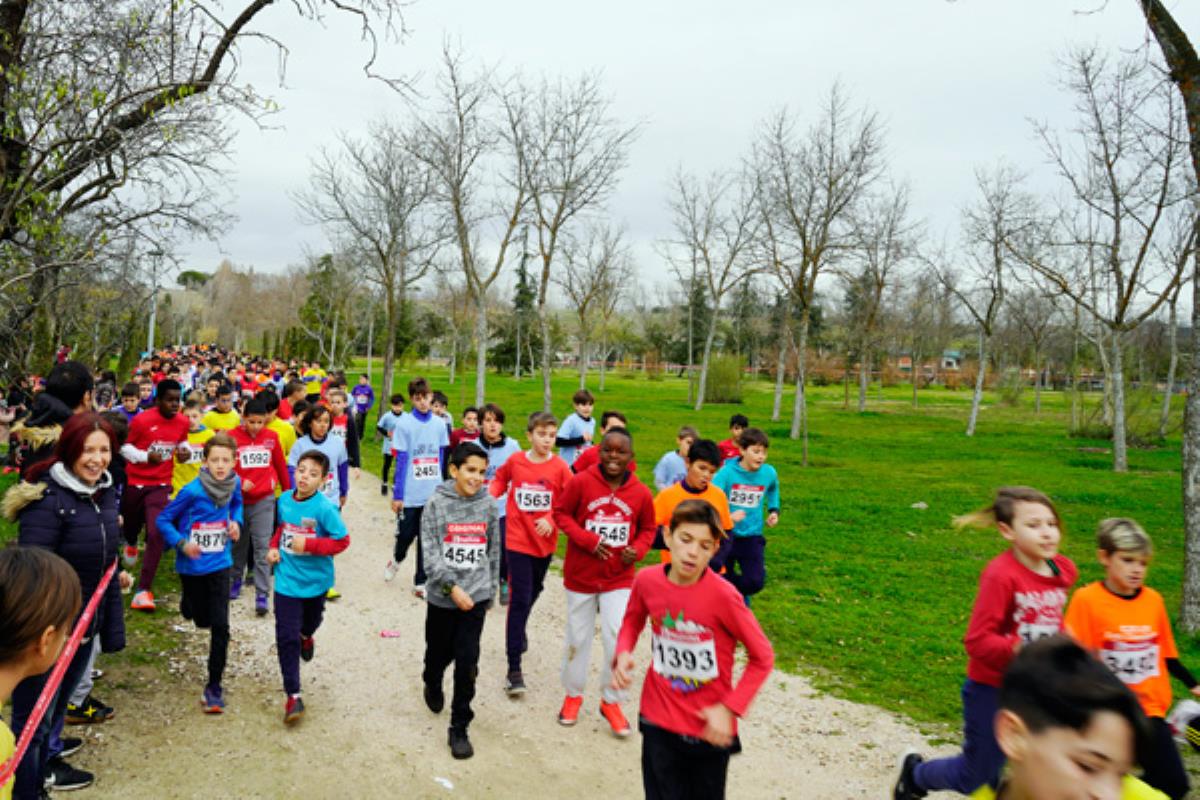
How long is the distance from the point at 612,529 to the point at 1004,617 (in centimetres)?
245

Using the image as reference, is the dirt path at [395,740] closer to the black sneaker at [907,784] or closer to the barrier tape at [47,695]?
the black sneaker at [907,784]

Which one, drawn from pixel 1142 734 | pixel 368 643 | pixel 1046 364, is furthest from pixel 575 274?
pixel 1046 364

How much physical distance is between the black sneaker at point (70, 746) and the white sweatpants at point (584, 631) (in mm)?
2936

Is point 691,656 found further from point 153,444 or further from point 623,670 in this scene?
point 153,444

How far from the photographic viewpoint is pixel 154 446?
22.3 feet

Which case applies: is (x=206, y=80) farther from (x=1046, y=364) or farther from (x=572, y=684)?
(x=1046, y=364)

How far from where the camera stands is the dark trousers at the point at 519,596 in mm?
5344

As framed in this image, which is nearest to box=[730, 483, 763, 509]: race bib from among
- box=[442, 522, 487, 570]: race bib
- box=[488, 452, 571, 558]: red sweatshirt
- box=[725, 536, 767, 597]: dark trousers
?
box=[725, 536, 767, 597]: dark trousers

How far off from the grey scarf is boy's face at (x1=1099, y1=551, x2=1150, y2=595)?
558 cm

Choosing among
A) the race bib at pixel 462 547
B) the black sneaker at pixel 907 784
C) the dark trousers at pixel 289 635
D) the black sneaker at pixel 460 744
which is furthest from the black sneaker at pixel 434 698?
the black sneaker at pixel 907 784

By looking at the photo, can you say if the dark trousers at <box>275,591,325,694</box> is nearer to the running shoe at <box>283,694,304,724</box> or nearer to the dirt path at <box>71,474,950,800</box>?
the running shoe at <box>283,694,304,724</box>

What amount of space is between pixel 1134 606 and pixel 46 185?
297 inches

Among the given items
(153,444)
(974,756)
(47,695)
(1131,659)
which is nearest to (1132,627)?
(1131,659)

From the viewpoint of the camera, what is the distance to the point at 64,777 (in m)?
3.82
